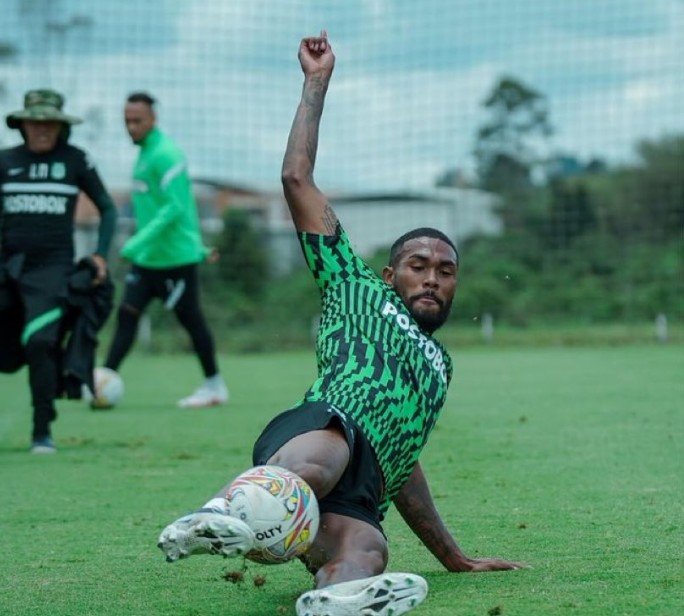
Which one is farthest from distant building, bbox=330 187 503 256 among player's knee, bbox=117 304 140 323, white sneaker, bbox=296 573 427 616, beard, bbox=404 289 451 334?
white sneaker, bbox=296 573 427 616

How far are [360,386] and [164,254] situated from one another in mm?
7521

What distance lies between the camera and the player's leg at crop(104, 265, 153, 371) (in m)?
11.7

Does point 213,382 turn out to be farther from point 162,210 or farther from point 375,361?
point 375,361

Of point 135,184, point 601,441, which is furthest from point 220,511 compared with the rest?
point 135,184

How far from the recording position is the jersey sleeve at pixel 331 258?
4.64m

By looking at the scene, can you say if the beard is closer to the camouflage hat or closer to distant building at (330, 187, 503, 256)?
the camouflage hat

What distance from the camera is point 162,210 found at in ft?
38.1

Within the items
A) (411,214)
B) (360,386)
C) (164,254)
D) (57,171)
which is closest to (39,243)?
(57,171)

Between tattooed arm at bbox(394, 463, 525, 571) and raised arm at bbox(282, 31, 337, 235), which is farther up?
raised arm at bbox(282, 31, 337, 235)

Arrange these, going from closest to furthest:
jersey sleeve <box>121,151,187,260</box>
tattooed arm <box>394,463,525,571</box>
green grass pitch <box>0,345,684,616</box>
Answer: green grass pitch <box>0,345,684,616</box> → tattooed arm <box>394,463,525,571</box> → jersey sleeve <box>121,151,187,260</box>

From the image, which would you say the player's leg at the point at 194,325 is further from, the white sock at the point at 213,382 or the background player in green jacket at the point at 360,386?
the background player in green jacket at the point at 360,386

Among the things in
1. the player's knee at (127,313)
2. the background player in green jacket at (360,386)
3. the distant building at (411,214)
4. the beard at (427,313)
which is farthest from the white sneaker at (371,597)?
the distant building at (411,214)

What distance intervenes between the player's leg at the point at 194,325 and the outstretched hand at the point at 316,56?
6.89 m

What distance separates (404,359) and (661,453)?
3719mm
